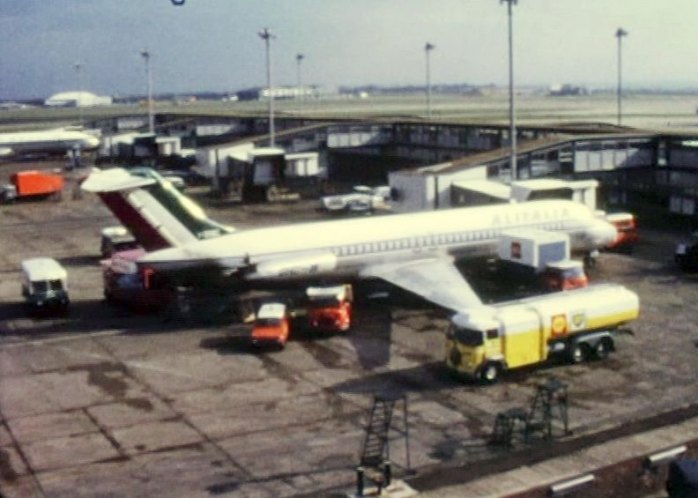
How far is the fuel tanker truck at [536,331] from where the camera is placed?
35.7 metres

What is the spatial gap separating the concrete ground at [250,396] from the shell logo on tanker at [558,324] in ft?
5.69

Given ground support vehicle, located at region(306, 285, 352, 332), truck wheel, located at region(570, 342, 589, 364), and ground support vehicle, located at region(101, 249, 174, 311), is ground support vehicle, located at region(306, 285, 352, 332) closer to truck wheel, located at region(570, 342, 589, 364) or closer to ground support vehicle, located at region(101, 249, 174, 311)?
ground support vehicle, located at region(101, 249, 174, 311)

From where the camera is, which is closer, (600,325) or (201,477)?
(201,477)

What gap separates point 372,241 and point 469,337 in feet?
42.2

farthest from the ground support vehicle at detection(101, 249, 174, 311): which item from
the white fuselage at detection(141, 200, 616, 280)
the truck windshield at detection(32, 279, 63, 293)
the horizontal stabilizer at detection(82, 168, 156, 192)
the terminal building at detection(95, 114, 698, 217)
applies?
the terminal building at detection(95, 114, 698, 217)

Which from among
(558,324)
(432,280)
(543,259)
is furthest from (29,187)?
(558,324)

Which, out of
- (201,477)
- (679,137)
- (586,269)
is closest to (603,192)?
(679,137)

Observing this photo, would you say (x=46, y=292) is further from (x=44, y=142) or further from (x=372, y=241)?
(x=44, y=142)

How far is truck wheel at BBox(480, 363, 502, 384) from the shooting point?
35750mm

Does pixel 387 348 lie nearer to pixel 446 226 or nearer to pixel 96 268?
pixel 446 226

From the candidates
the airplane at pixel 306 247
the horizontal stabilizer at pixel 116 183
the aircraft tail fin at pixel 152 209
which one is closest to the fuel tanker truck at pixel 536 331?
the airplane at pixel 306 247

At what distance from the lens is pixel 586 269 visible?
57500mm

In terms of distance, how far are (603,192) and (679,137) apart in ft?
28.0

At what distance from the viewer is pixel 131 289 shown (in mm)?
49656
